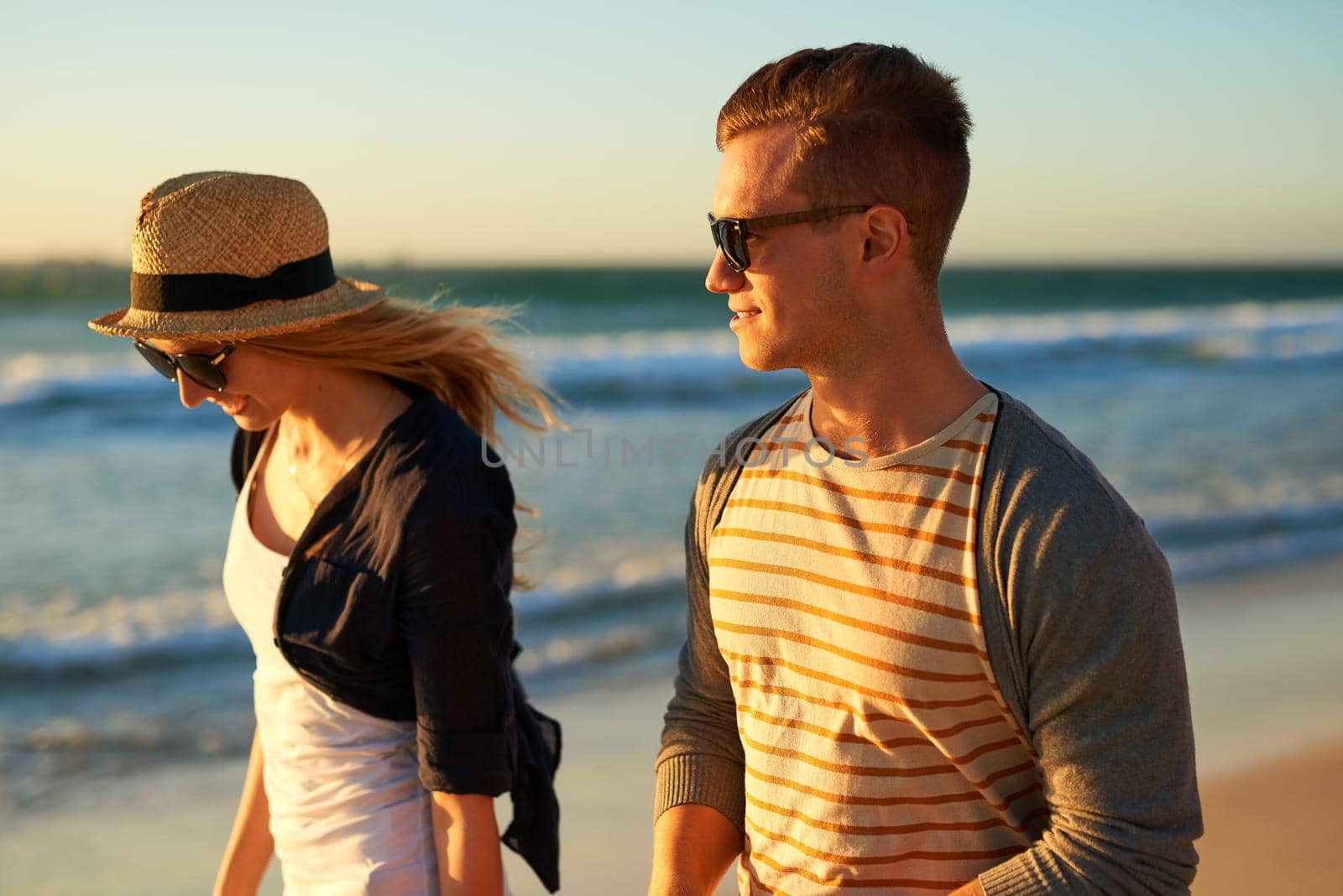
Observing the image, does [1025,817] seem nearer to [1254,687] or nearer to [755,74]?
[755,74]

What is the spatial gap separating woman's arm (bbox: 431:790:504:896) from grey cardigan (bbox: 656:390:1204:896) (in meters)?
1.07

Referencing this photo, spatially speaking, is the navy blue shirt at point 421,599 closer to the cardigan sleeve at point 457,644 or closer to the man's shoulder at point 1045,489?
the cardigan sleeve at point 457,644

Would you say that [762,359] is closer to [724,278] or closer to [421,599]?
[724,278]

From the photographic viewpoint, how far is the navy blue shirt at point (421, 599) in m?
2.43

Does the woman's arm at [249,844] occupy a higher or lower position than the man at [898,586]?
lower

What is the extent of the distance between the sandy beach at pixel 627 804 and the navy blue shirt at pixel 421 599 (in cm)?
197

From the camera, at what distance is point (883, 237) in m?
2.00

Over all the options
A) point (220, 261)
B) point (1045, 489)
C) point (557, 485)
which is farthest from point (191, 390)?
point (557, 485)

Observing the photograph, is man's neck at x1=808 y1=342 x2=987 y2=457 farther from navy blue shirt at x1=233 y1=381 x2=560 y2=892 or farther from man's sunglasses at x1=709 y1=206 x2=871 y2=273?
navy blue shirt at x1=233 y1=381 x2=560 y2=892

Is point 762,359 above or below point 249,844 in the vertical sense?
above

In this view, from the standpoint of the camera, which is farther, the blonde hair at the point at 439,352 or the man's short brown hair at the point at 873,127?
the blonde hair at the point at 439,352

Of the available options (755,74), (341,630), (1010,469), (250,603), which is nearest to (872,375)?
(1010,469)

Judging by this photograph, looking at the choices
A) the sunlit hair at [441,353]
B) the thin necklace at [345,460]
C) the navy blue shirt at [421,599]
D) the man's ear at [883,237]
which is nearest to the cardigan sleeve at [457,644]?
the navy blue shirt at [421,599]

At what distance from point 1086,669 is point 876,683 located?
1.00 ft
